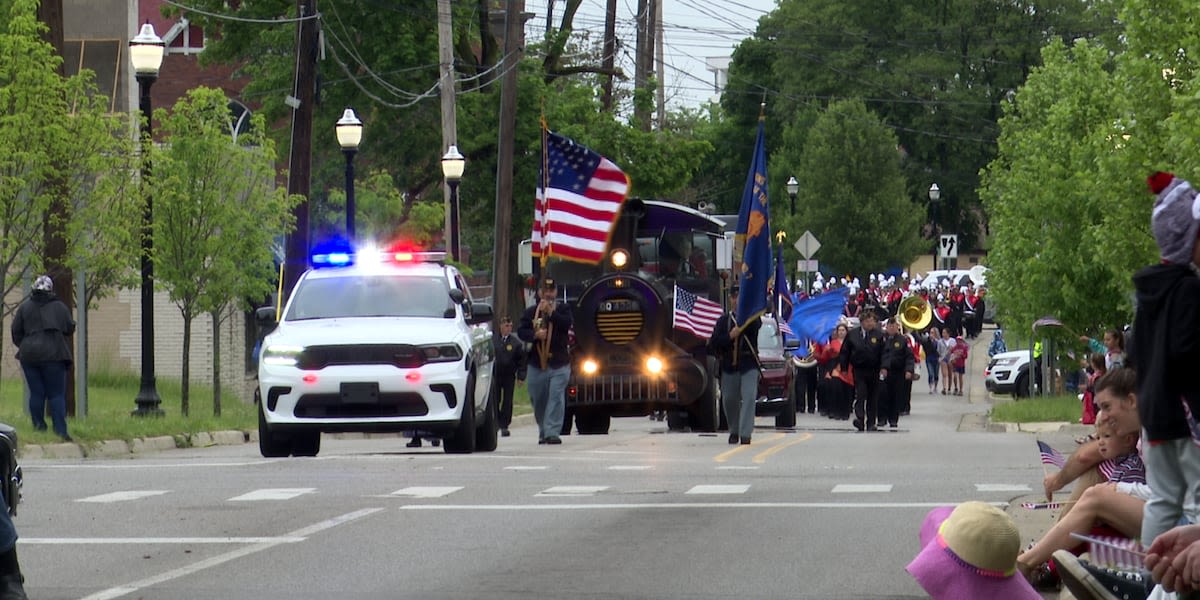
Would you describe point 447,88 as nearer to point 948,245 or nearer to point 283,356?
point 283,356

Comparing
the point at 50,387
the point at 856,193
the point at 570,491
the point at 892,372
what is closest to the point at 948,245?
the point at 856,193

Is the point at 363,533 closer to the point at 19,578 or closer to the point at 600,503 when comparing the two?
the point at 600,503

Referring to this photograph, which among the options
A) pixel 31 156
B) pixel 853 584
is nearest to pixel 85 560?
pixel 853 584

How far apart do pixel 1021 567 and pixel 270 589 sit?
3.82 metres

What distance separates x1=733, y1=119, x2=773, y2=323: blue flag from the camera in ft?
85.9

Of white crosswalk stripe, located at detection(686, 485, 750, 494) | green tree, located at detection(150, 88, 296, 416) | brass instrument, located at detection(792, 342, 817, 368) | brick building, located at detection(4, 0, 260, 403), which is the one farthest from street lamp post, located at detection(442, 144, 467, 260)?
white crosswalk stripe, located at detection(686, 485, 750, 494)

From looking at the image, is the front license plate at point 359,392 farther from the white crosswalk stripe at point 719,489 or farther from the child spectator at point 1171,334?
the child spectator at point 1171,334

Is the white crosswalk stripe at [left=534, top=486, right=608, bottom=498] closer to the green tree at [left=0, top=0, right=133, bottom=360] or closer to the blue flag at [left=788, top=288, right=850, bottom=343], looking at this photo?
the green tree at [left=0, top=0, right=133, bottom=360]

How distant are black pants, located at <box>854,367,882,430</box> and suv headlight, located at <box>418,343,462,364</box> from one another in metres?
14.5

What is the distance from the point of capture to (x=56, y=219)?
83.1 feet

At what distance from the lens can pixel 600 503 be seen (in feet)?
50.3

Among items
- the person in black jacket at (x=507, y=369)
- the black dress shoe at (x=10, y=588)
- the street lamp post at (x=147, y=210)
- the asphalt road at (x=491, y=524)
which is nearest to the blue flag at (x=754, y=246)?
Result: the person in black jacket at (x=507, y=369)

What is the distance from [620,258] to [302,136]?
22.5ft

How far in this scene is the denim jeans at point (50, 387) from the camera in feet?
75.8
